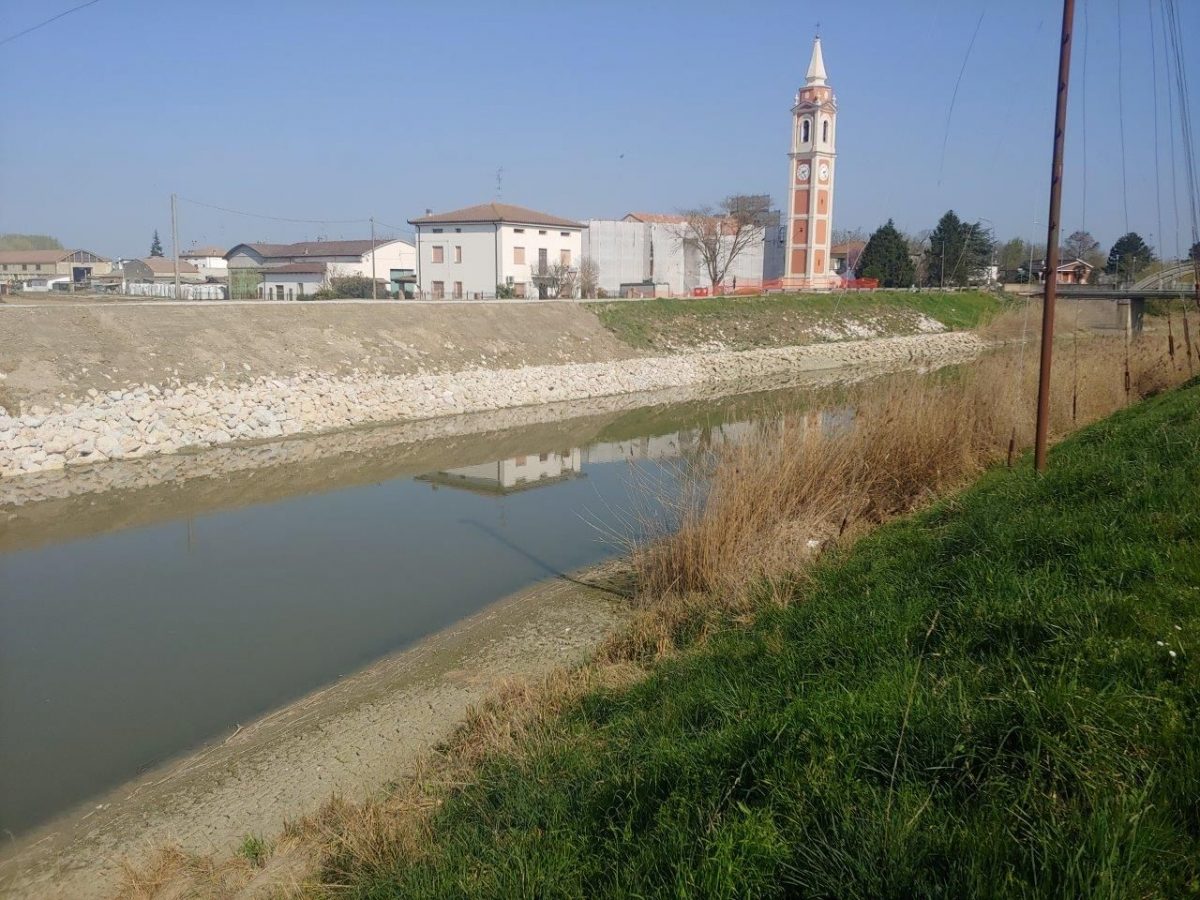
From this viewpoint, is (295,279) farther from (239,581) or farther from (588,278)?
(239,581)

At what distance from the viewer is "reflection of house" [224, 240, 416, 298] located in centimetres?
6051

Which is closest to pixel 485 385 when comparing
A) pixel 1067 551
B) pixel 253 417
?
pixel 253 417

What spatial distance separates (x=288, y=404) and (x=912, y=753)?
21025 mm

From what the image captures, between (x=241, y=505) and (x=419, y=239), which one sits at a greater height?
(x=419, y=239)

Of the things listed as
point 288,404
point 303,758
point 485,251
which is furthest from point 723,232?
point 303,758

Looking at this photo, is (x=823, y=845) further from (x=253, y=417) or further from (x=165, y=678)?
(x=253, y=417)

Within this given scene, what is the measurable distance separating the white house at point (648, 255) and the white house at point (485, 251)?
712 cm

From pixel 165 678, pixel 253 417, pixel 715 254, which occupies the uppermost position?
pixel 715 254

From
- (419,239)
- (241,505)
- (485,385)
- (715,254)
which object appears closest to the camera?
(241,505)

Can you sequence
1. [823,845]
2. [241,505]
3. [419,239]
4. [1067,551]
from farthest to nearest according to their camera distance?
[419,239] → [241,505] → [1067,551] → [823,845]

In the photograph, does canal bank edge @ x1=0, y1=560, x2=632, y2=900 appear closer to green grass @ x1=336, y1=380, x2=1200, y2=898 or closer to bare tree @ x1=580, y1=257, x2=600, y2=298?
green grass @ x1=336, y1=380, x2=1200, y2=898

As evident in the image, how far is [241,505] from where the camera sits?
15.7 metres

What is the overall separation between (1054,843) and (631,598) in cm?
747

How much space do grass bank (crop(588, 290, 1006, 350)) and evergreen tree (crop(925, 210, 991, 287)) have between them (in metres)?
5.45
